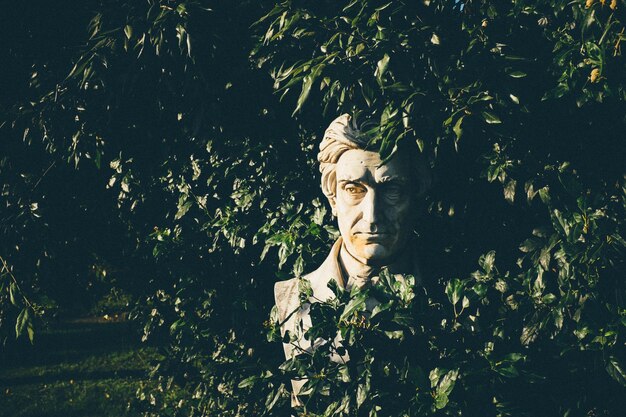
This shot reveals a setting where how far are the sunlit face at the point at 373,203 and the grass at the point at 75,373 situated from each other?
3.91 meters

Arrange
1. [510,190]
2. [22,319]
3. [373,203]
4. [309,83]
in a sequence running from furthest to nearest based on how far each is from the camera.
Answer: [22,319] < [510,190] < [373,203] < [309,83]

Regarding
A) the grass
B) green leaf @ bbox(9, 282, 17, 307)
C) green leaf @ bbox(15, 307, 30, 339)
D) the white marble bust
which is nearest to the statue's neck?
the white marble bust

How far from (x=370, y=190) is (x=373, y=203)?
0.20ft

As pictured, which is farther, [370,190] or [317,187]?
[317,187]

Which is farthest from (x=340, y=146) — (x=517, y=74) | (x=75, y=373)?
(x=75, y=373)

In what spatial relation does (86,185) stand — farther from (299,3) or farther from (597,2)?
(597,2)

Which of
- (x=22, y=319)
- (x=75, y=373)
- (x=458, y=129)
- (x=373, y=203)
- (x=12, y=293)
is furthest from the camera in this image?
(x=75, y=373)

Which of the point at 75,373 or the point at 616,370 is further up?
the point at 616,370

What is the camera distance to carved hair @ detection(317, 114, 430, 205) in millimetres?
3508

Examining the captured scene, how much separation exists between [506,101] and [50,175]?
9.68 feet

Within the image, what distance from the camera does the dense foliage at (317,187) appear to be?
2963mm

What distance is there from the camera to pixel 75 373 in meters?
9.06

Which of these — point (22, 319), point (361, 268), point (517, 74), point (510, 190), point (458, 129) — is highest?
point (517, 74)

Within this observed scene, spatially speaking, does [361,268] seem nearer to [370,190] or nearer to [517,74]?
[370,190]
